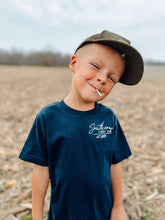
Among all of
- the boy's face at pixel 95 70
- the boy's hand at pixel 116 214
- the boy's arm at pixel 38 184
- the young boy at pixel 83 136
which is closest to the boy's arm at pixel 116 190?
the boy's hand at pixel 116 214

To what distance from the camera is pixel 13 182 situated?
2844 mm

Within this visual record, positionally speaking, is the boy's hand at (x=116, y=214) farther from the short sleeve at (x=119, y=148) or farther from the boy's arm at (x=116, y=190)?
the short sleeve at (x=119, y=148)

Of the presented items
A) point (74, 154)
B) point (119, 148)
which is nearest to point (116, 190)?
point (119, 148)

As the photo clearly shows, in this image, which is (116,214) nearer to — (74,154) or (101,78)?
(74,154)

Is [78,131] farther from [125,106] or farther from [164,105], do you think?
[164,105]

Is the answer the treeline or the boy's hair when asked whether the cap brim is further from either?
the treeline

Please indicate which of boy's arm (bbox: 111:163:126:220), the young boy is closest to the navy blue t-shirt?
the young boy

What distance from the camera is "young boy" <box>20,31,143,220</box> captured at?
1.34m

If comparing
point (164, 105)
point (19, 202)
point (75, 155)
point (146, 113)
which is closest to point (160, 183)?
point (19, 202)

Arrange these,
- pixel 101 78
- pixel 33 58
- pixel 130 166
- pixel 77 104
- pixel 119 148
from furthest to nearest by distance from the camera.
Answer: pixel 33 58 < pixel 130 166 < pixel 119 148 < pixel 77 104 < pixel 101 78

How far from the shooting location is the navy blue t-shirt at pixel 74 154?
139 centimetres

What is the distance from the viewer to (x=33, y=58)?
143 ft

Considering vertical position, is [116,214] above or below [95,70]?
below

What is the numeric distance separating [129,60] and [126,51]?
9 cm
